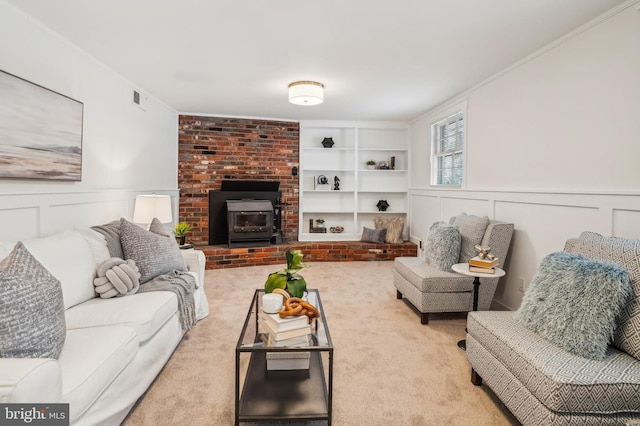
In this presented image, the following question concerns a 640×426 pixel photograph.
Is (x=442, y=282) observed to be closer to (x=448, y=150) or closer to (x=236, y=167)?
(x=448, y=150)

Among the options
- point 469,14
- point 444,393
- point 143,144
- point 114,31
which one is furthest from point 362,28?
point 143,144

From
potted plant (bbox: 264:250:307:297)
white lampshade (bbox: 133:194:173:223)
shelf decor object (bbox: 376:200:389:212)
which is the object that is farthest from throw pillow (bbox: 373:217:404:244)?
potted plant (bbox: 264:250:307:297)

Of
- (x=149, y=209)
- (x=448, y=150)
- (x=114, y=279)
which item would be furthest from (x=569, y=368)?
(x=448, y=150)

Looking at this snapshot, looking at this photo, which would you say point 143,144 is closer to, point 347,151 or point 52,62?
point 52,62

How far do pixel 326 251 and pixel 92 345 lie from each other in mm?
4120

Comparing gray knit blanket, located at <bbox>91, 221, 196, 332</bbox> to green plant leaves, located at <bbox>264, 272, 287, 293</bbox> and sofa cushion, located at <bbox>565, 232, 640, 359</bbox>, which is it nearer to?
green plant leaves, located at <bbox>264, 272, 287, 293</bbox>

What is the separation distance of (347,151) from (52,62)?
440 centimetres

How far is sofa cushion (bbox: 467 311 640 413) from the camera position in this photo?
54.0 inches

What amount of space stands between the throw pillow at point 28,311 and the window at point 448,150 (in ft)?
13.6

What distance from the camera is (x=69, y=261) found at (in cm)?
215

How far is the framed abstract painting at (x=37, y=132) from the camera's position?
2.18 meters

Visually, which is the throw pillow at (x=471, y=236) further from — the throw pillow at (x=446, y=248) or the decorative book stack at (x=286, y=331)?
the decorative book stack at (x=286, y=331)

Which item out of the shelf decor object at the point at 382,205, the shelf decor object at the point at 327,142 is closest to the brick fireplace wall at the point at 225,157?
the shelf decor object at the point at 327,142

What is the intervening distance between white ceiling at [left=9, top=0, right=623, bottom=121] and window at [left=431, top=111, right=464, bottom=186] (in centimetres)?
56
